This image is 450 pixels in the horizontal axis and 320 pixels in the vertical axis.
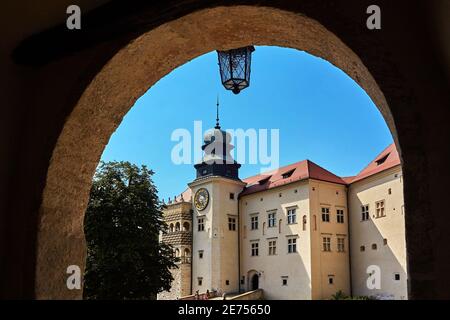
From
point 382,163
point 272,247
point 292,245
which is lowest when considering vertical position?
point 272,247

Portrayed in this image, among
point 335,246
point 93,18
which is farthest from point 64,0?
point 335,246

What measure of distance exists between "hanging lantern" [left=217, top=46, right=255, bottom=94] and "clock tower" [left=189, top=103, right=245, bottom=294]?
32.7 m

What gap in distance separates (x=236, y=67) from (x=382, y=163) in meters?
28.2

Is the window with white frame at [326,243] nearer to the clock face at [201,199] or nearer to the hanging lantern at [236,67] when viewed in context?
the clock face at [201,199]

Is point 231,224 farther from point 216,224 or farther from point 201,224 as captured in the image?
point 201,224

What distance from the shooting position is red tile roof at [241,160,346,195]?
33344 mm

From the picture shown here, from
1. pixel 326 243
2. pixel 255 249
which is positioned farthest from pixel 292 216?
pixel 255 249

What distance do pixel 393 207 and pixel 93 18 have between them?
27622 mm

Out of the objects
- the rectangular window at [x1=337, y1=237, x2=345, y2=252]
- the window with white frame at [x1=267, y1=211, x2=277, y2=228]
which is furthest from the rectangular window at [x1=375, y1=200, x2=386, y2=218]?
the window with white frame at [x1=267, y1=211, x2=277, y2=228]

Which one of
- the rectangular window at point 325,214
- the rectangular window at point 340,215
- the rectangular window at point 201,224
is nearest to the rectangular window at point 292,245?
the rectangular window at point 325,214

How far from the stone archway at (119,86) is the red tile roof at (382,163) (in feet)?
85.9

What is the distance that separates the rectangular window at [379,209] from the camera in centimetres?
2898

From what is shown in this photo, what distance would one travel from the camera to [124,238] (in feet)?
55.8
